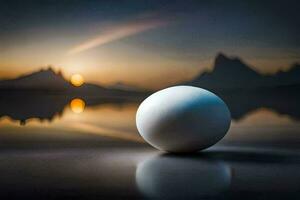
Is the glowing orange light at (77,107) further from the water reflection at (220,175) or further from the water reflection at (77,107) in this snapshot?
the water reflection at (220,175)

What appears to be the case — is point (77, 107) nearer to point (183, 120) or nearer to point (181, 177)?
point (183, 120)

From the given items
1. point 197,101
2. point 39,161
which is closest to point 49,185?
point 39,161

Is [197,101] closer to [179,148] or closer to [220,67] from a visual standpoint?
[179,148]

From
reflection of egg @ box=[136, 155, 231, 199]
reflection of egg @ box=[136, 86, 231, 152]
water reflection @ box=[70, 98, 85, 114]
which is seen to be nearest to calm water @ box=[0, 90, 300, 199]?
reflection of egg @ box=[136, 155, 231, 199]

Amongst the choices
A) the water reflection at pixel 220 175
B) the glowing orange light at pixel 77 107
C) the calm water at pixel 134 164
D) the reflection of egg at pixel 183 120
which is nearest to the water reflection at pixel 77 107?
the glowing orange light at pixel 77 107

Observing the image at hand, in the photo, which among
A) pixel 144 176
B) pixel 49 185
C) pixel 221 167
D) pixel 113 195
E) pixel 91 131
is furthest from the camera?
pixel 91 131
